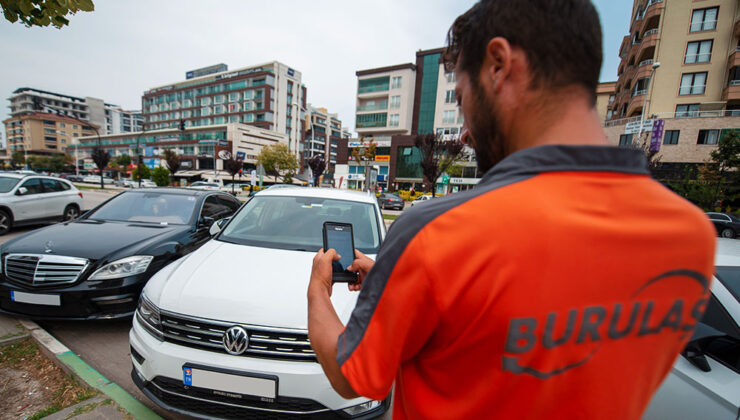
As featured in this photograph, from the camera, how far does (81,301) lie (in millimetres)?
3045

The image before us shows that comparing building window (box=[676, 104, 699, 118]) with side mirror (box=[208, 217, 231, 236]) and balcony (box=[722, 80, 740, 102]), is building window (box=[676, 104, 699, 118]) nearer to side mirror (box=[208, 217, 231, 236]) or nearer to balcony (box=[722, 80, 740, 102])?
balcony (box=[722, 80, 740, 102])

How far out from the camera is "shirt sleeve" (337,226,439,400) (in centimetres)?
63

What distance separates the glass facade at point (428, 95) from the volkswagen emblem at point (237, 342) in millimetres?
50328

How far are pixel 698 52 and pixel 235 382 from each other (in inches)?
1630

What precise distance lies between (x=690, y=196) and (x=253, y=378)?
29800 mm

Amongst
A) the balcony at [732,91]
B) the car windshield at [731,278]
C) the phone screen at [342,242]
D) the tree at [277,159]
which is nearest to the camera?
the phone screen at [342,242]

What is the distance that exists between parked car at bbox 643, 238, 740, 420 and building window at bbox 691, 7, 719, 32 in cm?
3979

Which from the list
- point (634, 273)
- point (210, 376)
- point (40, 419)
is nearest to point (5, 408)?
point (40, 419)

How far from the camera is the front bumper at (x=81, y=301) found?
3.04 m

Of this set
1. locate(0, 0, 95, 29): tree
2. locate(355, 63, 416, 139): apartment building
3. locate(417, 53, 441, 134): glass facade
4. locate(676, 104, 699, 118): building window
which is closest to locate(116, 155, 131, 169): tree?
locate(355, 63, 416, 139): apartment building

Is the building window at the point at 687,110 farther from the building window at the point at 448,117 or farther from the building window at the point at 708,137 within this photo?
the building window at the point at 448,117

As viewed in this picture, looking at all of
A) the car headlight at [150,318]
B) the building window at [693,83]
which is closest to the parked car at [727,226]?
the building window at [693,83]

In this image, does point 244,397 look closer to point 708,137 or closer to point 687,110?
point 708,137

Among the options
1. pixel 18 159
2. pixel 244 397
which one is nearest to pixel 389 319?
pixel 244 397
